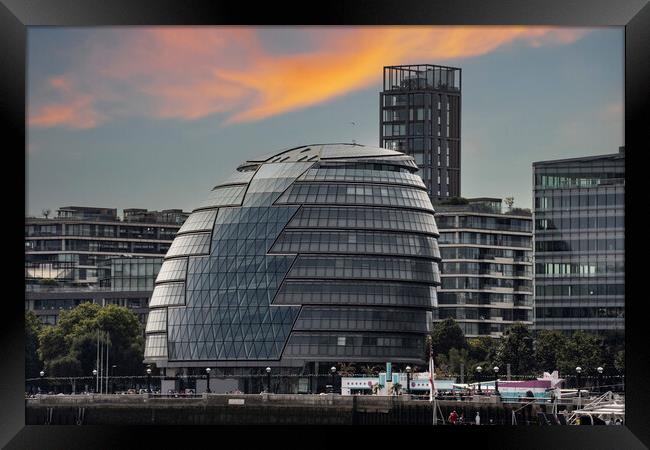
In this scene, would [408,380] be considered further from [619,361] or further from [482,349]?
[619,361]

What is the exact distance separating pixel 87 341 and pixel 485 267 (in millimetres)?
29421

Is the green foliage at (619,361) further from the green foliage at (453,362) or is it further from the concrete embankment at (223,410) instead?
the concrete embankment at (223,410)

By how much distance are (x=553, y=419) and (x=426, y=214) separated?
30.6 meters

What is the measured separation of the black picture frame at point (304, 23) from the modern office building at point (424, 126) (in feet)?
394

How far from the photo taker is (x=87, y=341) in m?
92.7

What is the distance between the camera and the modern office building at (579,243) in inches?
3553

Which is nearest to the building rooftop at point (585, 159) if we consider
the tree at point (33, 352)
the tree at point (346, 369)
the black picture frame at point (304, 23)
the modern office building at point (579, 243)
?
the modern office building at point (579, 243)

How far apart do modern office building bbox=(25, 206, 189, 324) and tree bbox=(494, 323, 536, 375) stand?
31.0 m

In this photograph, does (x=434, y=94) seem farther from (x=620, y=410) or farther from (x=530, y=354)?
(x=620, y=410)

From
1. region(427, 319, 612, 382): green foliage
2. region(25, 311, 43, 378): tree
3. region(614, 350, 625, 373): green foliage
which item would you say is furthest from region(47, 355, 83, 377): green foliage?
region(614, 350, 625, 373): green foliage

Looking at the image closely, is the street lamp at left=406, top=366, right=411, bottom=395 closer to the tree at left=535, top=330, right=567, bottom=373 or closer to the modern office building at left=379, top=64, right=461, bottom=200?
the tree at left=535, top=330, right=567, bottom=373

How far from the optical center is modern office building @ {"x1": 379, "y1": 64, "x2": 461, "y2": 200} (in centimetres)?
13350

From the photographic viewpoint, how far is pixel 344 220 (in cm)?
9544
